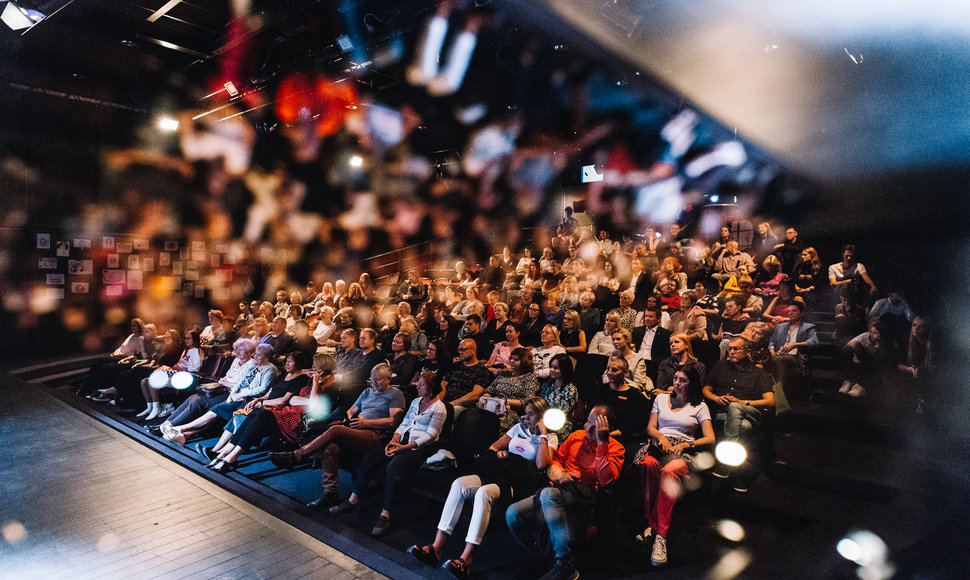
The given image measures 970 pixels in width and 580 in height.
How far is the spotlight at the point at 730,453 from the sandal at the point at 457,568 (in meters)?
1.84

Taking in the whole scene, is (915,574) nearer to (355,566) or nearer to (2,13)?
(355,566)

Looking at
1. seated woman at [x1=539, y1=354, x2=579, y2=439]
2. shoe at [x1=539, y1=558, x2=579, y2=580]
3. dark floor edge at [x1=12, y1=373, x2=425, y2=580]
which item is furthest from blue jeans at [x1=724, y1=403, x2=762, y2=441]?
dark floor edge at [x1=12, y1=373, x2=425, y2=580]

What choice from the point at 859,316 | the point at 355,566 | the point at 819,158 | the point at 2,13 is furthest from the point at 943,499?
the point at 2,13

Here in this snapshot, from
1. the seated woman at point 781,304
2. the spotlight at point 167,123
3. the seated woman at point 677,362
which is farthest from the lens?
the spotlight at point 167,123

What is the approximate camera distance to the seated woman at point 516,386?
13.2 feet

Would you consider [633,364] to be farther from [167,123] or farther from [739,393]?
[167,123]

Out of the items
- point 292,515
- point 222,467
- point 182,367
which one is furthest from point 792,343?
point 182,367

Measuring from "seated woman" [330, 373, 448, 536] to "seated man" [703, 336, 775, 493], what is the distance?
2.00m

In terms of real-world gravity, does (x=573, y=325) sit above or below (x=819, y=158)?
below

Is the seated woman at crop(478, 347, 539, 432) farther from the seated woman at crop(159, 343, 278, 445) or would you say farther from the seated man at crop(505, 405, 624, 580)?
the seated woman at crop(159, 343, 278, 445)

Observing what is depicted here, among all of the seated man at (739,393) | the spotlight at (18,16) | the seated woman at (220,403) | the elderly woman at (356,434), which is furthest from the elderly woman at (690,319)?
the spotlight at (18,16)

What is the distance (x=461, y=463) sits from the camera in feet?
12.4

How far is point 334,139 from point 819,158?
1025cm

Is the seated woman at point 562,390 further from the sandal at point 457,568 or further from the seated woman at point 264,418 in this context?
the seated woman at point 264,418
